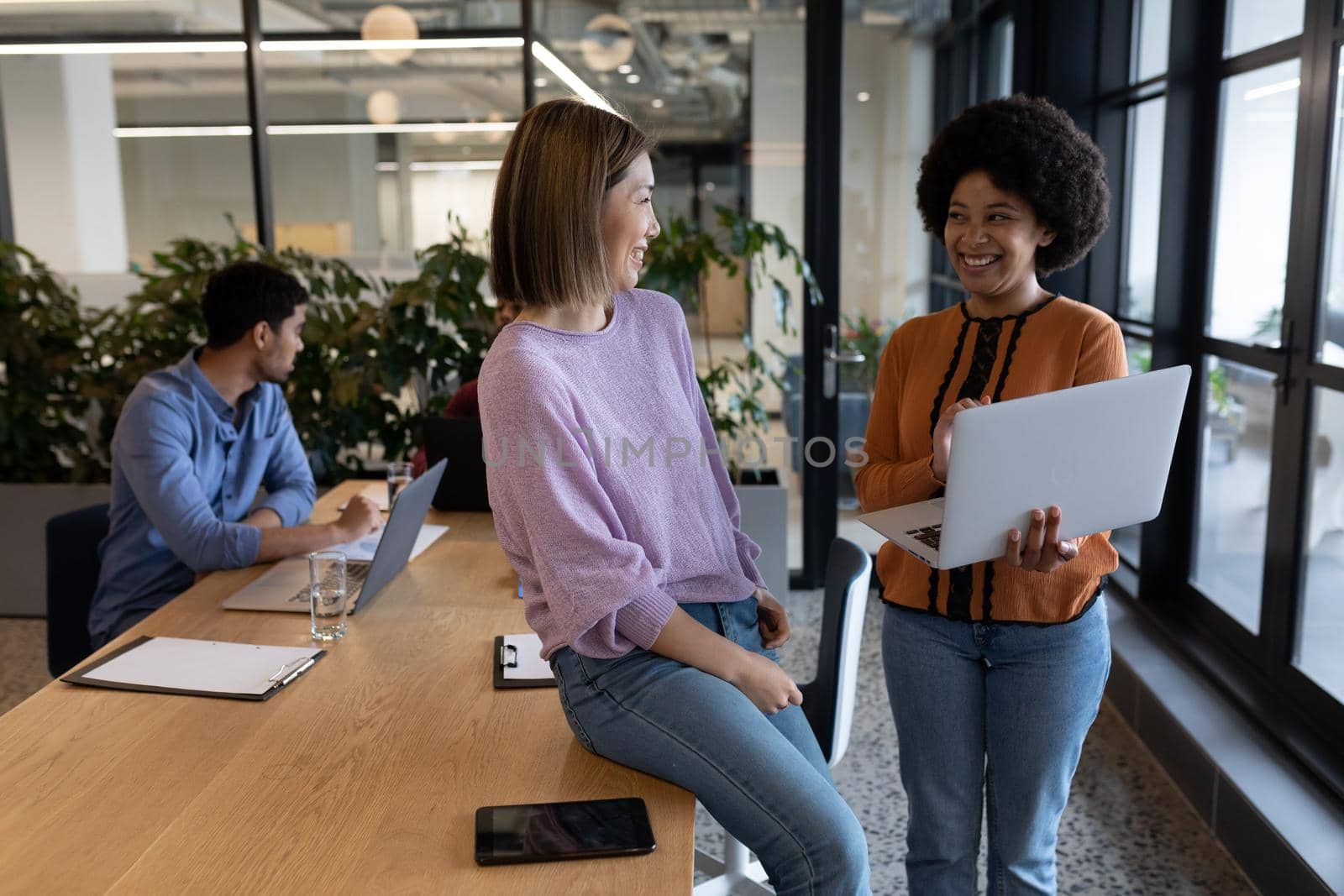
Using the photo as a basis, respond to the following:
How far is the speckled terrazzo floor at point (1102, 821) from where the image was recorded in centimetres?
240

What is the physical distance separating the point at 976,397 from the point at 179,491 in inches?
62.6

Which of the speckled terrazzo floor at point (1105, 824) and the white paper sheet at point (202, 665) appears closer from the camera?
the white paper sheet at point (202, 665)

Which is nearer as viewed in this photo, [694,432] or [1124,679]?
[694,432]

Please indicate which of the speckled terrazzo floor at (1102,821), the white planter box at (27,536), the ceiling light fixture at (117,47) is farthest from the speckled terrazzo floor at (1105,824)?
the ceiling light fixture at (117,47)

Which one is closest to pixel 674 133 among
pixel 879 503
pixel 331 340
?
pixel 331 340

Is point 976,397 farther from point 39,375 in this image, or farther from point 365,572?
point 39,375

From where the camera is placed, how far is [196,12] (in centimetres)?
445

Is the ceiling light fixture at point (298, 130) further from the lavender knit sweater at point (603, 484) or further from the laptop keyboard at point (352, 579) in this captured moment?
the lavender knit sweater at point (603, 484)

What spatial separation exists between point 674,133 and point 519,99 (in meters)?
0.62

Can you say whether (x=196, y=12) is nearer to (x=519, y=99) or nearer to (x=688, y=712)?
(x=519, y=99)

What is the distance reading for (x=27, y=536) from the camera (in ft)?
14.1

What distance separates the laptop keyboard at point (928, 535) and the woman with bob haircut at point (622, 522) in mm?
251

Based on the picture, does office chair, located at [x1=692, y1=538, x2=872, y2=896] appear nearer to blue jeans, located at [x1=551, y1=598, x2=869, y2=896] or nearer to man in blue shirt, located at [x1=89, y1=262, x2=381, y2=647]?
blue jeans, located at [x1=551, y1=598, x2=869, y2=896]

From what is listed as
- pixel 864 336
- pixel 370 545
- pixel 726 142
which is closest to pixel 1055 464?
pixel 370 545
